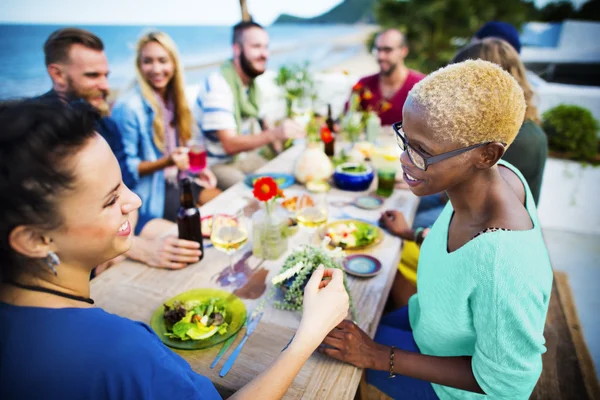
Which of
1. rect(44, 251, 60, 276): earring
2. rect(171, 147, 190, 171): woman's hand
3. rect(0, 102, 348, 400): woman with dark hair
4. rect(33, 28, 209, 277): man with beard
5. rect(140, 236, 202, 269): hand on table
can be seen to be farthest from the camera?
rect(171, 147, 190, 171): woman's hand

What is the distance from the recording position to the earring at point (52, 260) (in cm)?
85

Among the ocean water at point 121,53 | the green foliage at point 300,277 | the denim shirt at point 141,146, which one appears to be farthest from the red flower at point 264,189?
the ocean water at point 121,53

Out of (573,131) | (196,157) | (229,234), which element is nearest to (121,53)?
(196,157)

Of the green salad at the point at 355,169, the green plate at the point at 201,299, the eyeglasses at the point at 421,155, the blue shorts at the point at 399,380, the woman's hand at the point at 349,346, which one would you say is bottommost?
the blue shorts at the point at 399,380

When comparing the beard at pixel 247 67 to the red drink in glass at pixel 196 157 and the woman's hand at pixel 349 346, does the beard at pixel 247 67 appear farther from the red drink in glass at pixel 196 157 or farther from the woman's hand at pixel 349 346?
the woman's hand at pixel 349 346

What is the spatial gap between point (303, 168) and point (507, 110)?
5.44ft

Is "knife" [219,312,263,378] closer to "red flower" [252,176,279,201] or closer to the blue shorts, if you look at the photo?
"red flower" [252,176,279,201]

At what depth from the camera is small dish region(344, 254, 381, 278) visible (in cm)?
169

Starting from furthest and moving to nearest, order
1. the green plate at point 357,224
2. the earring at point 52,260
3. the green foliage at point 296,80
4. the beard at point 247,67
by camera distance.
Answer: the green foliage at point 296,80 < the beard at point 247,67 < the green plate at point 357,224 < the earring at point 52,260

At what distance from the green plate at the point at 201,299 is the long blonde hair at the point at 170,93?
2.42 m

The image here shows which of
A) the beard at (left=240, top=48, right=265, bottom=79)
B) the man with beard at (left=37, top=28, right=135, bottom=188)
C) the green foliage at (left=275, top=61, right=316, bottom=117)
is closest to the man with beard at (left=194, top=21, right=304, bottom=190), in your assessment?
the beard at (left=240, top=48, right=265, bottom=79)

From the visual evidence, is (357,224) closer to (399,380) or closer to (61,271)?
(399,380)

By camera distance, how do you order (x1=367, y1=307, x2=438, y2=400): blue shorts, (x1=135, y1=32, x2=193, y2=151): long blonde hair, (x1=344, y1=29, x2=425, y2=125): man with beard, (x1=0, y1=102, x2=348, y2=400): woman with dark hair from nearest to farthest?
(x1=0, y1=102, x2=348, y2=400): woman with dark hair → (x1=367, y1=307, x2=438, y2=400): blue shorts → (x1=135, y1=32, x2=193, y2=151): long blonde hair → (x1=344, y1=29, x2=425, y2=125): man with beard

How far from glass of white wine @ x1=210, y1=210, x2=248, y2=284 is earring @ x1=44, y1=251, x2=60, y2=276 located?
787 millimetres
